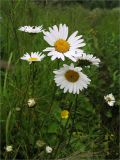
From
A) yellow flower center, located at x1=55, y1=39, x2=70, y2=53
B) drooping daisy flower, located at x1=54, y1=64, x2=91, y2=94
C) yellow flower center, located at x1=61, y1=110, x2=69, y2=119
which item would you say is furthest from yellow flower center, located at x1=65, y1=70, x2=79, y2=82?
yellow flower center, located at x1=61, y1=110, x2=69, y2=119

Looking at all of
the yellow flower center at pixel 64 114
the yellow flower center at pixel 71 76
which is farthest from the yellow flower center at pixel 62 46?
the yellow flower center at pixel 64 114

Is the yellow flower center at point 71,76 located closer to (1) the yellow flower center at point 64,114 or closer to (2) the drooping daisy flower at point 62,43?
(2) the drooping daisy flower at point 62,43

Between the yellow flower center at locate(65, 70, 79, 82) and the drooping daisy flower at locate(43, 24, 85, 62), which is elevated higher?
the drooping daisy flower at locate(43, 24, 85, 62)

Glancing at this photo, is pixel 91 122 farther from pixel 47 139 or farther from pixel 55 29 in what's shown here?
pixel 55 29

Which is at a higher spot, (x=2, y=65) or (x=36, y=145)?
(x=2, y=65)

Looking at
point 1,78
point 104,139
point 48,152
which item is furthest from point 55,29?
point 1,78

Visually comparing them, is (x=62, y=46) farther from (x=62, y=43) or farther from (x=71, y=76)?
(x=71, y=76)

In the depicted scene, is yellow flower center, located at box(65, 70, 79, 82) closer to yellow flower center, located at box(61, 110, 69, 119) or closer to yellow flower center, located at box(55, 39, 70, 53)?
yellow flower center, located at box(55, 39, 70, 53)
